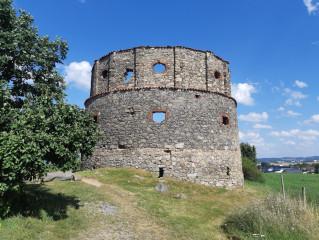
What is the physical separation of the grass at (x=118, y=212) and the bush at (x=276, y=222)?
2.30 feet

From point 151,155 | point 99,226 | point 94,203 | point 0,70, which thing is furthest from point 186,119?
point 0,70

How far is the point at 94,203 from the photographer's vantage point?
9.63 metres

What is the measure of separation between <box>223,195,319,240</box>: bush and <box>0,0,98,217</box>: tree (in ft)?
21.2

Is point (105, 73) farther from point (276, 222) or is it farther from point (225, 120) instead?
point (276, 222)

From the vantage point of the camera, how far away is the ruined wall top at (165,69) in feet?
57.9

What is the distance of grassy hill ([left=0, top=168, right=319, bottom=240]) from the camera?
23.4 ft

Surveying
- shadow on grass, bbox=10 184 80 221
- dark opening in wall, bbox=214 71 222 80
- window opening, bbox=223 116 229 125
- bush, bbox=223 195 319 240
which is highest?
dark opening in wall, bbox=214 71 222 80

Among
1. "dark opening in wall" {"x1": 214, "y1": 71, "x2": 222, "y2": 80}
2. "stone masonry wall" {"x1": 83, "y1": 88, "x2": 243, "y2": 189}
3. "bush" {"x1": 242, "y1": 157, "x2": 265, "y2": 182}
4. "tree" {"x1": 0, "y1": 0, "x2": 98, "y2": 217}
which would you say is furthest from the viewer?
"bush" {"x1": 242, "y1": 157, "x2": 265, "y2": 182}

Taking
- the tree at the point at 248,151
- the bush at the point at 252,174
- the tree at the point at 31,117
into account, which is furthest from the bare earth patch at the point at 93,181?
the tree at the point at 248,151

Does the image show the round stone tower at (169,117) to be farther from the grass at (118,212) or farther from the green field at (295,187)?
the green field at (295,187)

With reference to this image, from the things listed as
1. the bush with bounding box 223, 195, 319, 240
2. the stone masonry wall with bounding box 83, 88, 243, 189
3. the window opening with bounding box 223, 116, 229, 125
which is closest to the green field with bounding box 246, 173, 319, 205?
the bush with bounding box 223, 195, 319, 240

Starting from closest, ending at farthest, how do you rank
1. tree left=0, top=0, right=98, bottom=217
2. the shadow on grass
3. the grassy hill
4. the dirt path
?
tree left=0, top=0, right=98, bottom=217, the grassy hill, the dirt path, the shadow on grass

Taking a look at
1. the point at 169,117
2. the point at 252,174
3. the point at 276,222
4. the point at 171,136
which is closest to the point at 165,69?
the point at 169,117

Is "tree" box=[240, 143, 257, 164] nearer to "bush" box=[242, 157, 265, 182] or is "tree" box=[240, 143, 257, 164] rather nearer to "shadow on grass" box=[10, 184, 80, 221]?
"bush" box=[242, 157, 265, 182]
